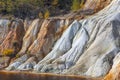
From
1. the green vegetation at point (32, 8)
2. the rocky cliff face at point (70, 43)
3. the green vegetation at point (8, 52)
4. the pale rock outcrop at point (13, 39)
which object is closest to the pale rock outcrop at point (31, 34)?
the rocky cliff face at point (70, 43)

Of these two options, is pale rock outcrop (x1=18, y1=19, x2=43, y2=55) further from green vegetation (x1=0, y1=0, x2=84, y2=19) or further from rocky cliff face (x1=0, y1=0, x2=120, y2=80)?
green vegetation (x1=0, y1=0, x2=84, y2=19)

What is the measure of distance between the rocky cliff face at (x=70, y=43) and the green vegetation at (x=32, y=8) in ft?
35.8

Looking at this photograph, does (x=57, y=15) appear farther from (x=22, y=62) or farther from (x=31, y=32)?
(x=22, y=62)

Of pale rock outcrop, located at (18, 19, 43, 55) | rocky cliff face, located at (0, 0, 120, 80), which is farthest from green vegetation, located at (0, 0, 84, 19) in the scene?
pale rock outcrop, located at (18, 19, 43, 55)

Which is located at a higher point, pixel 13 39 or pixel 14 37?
pixel 14 37

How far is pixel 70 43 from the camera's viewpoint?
10794 cm

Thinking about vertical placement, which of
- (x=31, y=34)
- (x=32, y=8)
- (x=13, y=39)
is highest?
(x=32, y=8)

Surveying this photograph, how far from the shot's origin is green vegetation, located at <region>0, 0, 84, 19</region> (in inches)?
5517

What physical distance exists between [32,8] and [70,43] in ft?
126

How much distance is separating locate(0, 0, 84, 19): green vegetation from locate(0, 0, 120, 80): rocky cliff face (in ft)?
35.8

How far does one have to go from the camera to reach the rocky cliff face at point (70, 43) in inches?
3622

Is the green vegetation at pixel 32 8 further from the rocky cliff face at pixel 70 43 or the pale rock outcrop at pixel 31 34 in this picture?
the pale rock outcrop at pixel 31 34

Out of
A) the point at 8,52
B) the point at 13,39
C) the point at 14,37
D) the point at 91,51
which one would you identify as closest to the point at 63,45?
the point at 91,51

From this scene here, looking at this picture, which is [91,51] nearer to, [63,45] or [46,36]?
[63,45]
